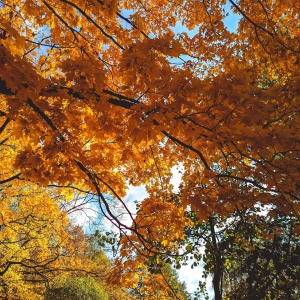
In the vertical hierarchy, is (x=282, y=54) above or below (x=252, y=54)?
below

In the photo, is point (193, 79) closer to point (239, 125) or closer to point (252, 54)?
point (239, 125)

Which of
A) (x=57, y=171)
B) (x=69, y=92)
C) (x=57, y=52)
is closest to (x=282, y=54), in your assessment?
(x=69, y=92)

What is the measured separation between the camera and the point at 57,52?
19.2 ft

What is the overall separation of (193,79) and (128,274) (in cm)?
381

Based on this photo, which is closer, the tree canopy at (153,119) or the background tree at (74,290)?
the tree canopy at (153,119)

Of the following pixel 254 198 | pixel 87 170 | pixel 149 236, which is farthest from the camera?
pixel 149 236

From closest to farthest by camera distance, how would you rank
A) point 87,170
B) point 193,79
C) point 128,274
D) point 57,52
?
Result: point 193,79, point 87,170, point 128,274, point 57,52

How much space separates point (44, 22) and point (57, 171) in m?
3.71

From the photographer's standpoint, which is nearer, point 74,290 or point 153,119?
point 153,119

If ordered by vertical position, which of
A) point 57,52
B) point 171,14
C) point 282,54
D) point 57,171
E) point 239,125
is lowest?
point 57,171

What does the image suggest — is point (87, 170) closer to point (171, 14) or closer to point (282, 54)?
point (282, 54)

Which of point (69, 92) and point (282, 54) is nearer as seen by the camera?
point (69, 92)

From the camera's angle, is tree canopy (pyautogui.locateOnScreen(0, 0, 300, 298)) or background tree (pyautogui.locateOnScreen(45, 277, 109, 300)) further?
background tree (pyautogui.locateOnScreen(45, 277, 109, 300))

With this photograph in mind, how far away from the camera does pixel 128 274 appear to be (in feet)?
15.7
